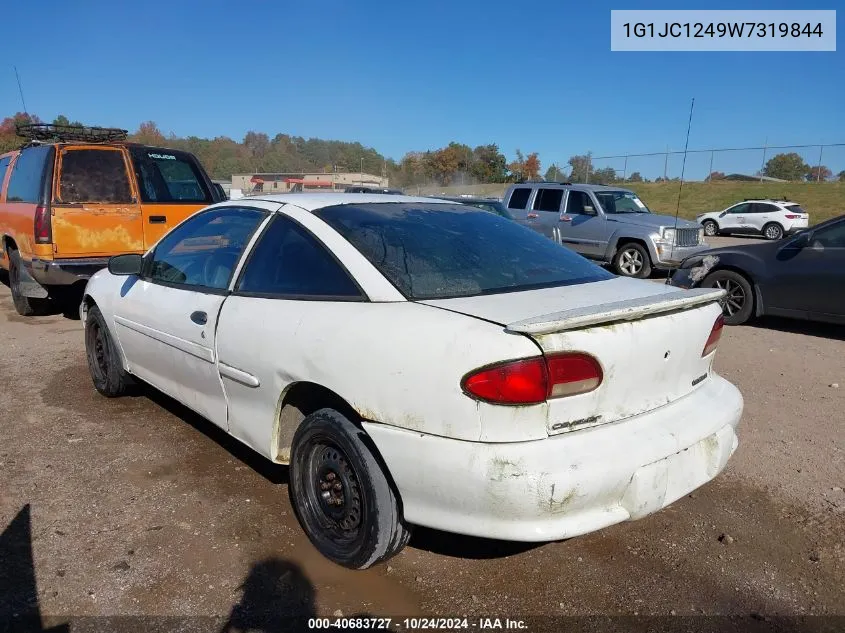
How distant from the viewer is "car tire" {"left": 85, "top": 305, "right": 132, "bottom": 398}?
4547mm

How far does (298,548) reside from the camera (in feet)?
9.59

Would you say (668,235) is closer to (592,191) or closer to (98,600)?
(592,191)

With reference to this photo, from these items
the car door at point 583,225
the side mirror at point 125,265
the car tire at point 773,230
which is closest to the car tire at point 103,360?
the side mirror at point 125,265

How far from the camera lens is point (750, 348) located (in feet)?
21.6

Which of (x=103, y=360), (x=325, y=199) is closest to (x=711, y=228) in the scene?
(x=103, y=360)

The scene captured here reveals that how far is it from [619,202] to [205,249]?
1124cm

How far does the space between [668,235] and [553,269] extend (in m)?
9.95

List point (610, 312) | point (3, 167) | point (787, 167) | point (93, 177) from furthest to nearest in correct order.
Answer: point (787, 167) → point (3, 167) → point (93, 177) → point (610, 312)

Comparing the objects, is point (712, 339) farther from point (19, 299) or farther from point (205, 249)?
point (19, 299)

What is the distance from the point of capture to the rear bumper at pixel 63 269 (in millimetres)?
6590

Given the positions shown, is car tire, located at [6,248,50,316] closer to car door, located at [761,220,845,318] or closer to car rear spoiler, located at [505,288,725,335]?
car rear spoiler, located at [505,288,725,335]

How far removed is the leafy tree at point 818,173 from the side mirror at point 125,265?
40.0 meters

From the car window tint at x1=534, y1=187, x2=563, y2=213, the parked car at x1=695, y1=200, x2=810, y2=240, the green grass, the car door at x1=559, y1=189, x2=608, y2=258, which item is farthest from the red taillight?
the green grass

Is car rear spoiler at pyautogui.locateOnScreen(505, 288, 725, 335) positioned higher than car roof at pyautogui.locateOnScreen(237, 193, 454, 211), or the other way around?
car roof at pyautogui.locateOnScreen(237, 193, 454, 211)
